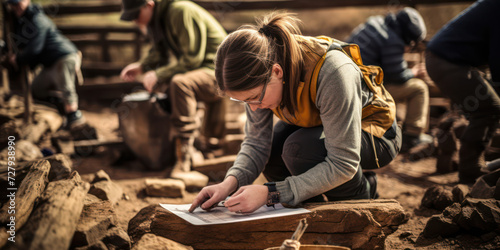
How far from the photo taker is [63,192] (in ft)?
5.12

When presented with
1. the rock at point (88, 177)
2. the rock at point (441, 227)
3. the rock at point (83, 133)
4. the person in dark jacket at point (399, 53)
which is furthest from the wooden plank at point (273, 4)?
the rock at point (441, 227)

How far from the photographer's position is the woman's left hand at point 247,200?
171cm

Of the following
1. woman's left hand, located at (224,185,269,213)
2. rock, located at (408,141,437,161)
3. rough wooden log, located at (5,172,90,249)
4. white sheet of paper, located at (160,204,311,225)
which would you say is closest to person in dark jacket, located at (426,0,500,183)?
rock, located at (408,141,437,161)

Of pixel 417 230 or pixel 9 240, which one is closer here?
pixel 9 240

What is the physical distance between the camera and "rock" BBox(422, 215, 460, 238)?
75.9 inches

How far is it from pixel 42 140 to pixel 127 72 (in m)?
1.25

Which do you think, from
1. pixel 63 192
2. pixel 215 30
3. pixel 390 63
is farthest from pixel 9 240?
pixel 390 63

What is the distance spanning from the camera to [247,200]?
5.63 ft

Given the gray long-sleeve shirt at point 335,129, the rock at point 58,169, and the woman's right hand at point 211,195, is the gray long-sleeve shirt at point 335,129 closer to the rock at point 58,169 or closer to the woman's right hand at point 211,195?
the woman's right hand at point 211,195

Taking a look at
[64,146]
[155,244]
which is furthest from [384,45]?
[64,146]

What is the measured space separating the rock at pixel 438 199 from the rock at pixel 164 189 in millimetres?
1728

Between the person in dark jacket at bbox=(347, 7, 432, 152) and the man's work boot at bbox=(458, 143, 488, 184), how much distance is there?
102 cm

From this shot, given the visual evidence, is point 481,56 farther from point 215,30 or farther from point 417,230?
point 215,30

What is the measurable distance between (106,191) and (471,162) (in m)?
2.59
